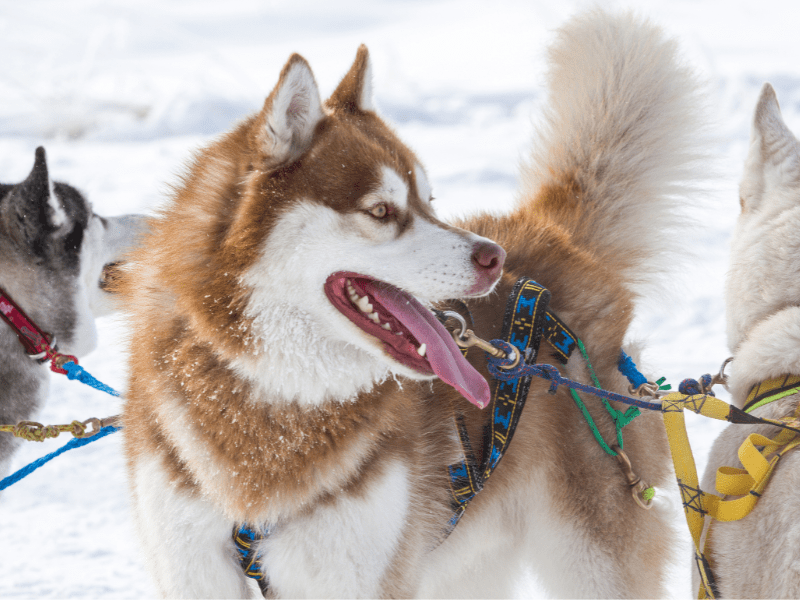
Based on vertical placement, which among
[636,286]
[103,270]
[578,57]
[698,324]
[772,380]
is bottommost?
[698,324]

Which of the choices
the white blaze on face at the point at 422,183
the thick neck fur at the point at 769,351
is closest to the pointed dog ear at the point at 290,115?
the white blaze on face at the point at 422,183

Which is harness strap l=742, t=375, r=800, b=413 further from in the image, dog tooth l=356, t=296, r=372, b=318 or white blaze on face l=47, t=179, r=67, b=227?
white blaze on face l=47, t=179, r=67, b=227

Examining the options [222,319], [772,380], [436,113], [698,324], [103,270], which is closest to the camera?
[222,319]

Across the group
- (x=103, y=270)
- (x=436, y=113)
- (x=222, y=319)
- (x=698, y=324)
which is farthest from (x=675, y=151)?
(x=436, y=113)

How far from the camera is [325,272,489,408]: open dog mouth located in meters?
1.46

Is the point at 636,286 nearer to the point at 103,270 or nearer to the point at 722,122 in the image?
the point at 722,122

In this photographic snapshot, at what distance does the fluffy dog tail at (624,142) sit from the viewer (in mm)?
2246

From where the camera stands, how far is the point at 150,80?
10258mm

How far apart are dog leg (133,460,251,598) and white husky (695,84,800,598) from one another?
113 centimetres

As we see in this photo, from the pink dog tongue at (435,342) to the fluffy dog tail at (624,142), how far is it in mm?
888

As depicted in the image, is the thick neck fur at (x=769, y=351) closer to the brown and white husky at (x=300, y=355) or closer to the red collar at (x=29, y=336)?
the brown and white husky at (x=300, y=355)

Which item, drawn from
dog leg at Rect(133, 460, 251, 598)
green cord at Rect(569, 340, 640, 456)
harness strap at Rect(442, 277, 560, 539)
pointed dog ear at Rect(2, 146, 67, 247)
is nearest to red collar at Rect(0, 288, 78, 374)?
pointed dog ear at Rect(2, 146, 67, 247)

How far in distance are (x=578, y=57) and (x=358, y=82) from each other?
0.95m

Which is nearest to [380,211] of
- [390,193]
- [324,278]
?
[390,193]
